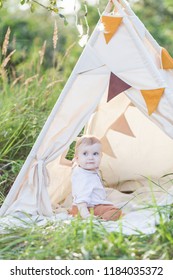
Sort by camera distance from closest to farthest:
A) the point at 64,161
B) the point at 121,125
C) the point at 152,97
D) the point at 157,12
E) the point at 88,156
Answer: the point at 152,97
the point at 88,156
the point at 64,161
the point at 121,125
the point at 157,12

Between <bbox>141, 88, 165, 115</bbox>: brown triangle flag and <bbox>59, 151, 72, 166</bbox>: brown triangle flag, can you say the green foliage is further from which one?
<bbox>141, 88, 165, 115</bbox>: brown triangle flag

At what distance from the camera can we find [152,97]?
4.04 m

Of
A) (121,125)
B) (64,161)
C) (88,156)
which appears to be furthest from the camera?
(121,125)

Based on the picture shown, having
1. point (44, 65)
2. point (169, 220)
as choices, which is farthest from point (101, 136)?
point (44, 65)

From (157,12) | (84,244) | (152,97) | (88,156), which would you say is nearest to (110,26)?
(152,97)

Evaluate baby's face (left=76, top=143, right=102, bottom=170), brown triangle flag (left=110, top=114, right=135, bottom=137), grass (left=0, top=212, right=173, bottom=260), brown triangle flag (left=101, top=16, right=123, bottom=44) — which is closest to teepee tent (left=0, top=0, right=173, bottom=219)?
brown triangle flag (left=101, top=16, right=123, bottom=44)

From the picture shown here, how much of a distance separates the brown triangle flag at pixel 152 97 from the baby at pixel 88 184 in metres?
0.52

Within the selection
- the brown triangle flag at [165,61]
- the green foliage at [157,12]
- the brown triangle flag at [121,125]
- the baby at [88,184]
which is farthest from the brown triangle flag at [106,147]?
the green foliage at [157,12]

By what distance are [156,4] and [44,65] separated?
251cm

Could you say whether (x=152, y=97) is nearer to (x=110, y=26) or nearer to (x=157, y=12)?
(x=110, y=26)

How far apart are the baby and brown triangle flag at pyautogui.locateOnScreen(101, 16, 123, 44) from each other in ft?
2.28

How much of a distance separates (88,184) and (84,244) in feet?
3.19

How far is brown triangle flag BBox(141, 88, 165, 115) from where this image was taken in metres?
4.02
